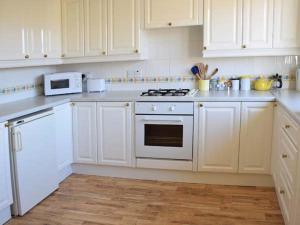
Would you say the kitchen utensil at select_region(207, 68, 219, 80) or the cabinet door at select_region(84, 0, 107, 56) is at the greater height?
the cabinet door at select_region(84, 0, 107, 56)

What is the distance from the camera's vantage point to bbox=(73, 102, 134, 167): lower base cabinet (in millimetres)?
3215

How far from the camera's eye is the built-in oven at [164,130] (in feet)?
10.0

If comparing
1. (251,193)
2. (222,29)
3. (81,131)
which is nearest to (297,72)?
(222,29)

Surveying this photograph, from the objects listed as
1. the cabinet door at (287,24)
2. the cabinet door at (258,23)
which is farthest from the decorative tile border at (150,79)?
the cabinet door at (287,24)

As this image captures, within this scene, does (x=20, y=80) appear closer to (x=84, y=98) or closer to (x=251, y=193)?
(x=84, y=98)

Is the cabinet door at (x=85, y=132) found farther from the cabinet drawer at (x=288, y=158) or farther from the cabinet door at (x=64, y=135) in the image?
the cabinet drawer at (x=288, y=158)

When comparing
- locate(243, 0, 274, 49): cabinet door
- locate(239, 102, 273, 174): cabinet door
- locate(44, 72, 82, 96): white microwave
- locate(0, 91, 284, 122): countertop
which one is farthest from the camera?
locate(44, 72, 82, 96): white microwave

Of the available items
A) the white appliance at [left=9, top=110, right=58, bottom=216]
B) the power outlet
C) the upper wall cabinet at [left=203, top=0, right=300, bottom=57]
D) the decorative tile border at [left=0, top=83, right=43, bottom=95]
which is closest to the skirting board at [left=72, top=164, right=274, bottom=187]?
the white appliance at [left=9, top=110, right=58, bottom=216]

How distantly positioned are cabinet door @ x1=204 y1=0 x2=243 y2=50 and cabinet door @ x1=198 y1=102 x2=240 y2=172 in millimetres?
631

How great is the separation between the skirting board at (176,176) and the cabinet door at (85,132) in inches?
5.9

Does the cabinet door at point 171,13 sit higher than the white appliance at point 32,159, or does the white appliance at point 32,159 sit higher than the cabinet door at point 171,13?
the cabinet door at point 171,13

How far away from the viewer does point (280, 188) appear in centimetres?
244

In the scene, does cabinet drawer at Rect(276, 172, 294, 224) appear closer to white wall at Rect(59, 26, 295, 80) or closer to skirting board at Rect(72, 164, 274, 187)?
skirting board at Rect(72, 164, 274, 187)

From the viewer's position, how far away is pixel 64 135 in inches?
127
